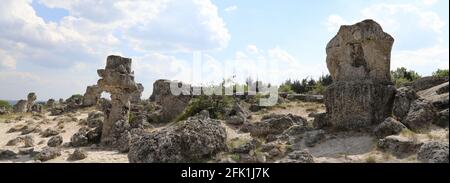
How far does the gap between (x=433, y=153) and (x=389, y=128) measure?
2.53 m

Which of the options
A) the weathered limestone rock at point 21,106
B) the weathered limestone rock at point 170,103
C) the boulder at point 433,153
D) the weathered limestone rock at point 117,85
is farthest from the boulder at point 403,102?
the weathered limestone rock at point 21,106

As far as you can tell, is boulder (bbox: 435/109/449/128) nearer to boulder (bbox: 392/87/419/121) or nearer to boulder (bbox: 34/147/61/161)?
boulder (bbox: 392/87/419/121)

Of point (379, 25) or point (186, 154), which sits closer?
point (186, 154)

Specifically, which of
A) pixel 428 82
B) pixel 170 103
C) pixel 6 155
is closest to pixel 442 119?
pixel 428 82

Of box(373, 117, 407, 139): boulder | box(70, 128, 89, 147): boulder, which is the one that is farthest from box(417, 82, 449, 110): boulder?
box(70, 128, 89, 147): boulder

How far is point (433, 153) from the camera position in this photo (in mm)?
7656

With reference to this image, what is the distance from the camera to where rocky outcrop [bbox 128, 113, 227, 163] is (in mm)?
8297

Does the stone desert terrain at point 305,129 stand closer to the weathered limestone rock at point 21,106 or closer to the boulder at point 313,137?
the boulder at point 313,137

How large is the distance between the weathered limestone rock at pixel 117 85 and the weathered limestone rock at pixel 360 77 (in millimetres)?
7304
